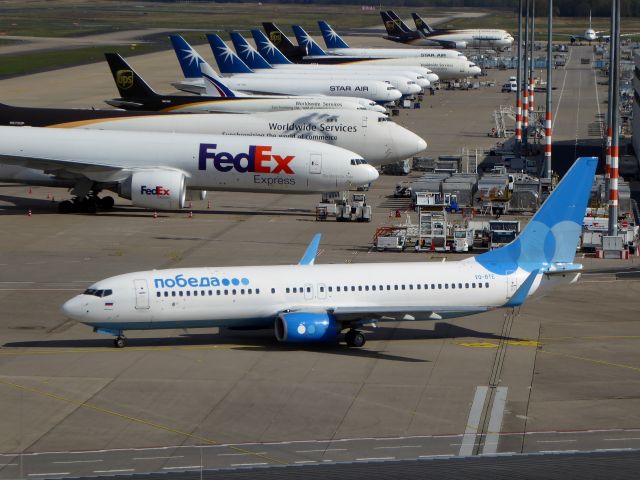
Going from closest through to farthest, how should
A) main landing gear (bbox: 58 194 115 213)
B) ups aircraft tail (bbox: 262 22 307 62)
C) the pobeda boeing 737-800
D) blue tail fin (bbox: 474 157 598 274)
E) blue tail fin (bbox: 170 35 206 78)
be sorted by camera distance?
1. the pobeda boeing 737-800
2. blue tail fin (bbox: 474 157 598 274)
3. main landing gear (bbox: 58 194 115 213)
4. blue tail fin (bbox: 170 35 206 78)
5. ups aircraft tail (bbox: 262 22 307 62)

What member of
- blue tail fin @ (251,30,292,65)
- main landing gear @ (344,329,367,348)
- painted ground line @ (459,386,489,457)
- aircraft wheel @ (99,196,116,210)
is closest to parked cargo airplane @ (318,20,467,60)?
blue tail fin @ (251,30,292,65)

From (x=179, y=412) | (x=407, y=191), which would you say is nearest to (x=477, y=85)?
(x=407, y=191)

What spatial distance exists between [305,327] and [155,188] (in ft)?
103

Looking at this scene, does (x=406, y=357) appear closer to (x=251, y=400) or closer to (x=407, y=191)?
(x=251, y=400)

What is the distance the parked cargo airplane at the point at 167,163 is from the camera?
74.4 m

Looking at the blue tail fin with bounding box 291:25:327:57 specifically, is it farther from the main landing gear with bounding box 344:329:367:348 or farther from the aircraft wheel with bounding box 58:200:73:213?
the main landing gear with bounding box 344:329:367:348

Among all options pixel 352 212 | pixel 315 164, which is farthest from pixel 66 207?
pixel 352 212

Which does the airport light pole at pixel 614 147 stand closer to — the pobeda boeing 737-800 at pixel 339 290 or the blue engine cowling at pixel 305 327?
the pobeda boeing 737-800 at pixel 339 290

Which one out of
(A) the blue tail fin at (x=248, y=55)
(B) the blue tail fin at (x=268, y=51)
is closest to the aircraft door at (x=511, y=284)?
(A) the blue tail fin at (x=248, y=55)

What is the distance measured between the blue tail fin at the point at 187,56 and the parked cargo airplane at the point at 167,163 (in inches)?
2068

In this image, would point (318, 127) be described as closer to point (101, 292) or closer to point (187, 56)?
point (187, 56)

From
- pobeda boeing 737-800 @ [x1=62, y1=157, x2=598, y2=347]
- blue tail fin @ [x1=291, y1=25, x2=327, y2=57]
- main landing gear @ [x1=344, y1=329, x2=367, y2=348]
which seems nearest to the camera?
pobeda boeing 737-800 @ [x1=62, y1=157, x2=598, y2=347]

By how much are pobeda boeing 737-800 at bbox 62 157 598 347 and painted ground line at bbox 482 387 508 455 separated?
523 cm

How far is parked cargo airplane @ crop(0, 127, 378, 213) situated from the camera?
7444 cm
